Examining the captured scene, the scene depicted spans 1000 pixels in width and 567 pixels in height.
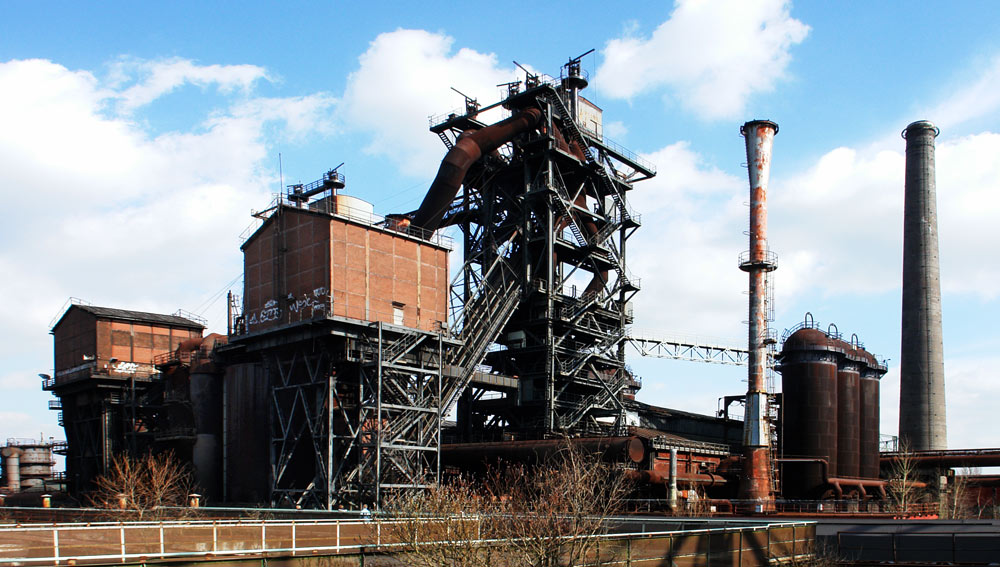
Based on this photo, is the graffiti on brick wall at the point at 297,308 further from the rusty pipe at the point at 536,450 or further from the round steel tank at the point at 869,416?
the round steel tank at the point at 869,416

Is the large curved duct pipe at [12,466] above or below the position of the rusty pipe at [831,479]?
below

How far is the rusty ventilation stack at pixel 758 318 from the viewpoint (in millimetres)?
50781

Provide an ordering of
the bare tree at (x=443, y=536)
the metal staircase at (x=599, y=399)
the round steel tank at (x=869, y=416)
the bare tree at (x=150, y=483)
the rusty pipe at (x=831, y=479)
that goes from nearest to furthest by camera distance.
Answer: the bare tree at (x=443, y=536)
the bare tree at (x=150, y=483)
the rusty pipe at (x=831, y=479)
the metal staircase at (x=599, y=399)
the round steel tank at (x=869, y=416)

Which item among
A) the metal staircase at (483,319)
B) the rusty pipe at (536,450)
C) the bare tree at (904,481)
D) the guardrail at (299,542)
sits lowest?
the bare tree at (904,481)

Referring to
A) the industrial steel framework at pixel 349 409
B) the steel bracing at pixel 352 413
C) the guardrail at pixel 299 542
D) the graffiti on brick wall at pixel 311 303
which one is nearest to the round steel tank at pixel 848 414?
the industrial steel framework at pixel 349 409

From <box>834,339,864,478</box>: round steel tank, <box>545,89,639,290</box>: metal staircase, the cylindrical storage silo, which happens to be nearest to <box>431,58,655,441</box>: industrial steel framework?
<box>545,89,639,290</box>: metal staircase

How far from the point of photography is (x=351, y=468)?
4544 centimetres

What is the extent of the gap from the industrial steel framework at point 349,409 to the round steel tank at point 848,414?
93.7 feet

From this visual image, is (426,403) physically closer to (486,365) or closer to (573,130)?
(486,365)

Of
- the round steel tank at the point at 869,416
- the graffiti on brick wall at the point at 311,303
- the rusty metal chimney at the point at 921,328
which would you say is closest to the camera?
the graffiti on brick wall at the point at 311,303

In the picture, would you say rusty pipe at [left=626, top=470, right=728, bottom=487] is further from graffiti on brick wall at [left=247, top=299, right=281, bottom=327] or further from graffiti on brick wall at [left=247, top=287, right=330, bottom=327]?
graffiti on brick wall at [left=247, top=299, right=281, bottom=327]

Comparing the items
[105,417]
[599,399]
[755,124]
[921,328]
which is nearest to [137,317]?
[105,417]

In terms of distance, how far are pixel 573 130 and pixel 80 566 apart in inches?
1925

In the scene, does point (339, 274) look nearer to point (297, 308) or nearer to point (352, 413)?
point (297, 308)
